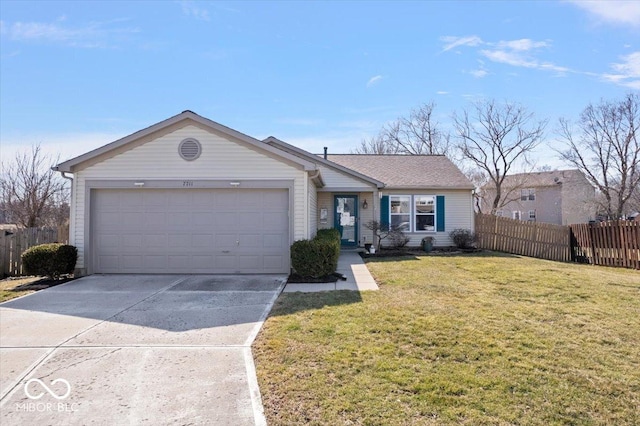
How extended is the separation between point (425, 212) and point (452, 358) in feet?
41.8

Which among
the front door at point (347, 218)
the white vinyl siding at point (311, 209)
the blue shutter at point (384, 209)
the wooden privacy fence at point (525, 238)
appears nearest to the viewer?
the white vinyl siding at point (311, 209)

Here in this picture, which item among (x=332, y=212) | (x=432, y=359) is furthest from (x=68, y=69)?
(x=432, y=359)

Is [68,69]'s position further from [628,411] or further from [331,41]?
[628,411]

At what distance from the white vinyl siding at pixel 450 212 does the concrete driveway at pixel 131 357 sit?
10201 mm

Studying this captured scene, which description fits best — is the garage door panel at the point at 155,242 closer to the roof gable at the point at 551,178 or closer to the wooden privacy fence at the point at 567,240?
the wooden privacy fence at the point at 567,240

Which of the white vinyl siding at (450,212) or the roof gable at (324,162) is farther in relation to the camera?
the white vinyl siding at (450,212)

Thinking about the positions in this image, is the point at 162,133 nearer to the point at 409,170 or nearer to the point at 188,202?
the point at 188,202

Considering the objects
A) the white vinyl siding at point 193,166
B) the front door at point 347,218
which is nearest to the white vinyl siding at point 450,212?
the front door at point 347,218

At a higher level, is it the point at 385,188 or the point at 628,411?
the point at 385,188

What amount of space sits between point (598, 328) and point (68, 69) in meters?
14.0

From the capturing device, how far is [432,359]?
400cm

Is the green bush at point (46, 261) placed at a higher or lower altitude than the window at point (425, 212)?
lower

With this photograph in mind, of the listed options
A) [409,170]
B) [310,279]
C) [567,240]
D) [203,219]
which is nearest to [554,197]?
[567,240]

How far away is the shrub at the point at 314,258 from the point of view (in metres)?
8.75
